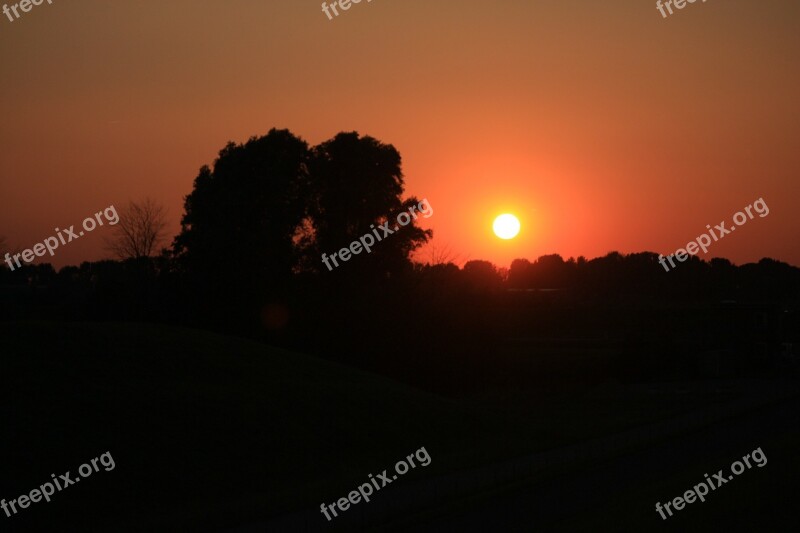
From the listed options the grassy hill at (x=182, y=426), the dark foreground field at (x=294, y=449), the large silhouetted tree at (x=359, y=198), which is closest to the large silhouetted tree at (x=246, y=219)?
the large silhouetted tree at (x=359, y=198)

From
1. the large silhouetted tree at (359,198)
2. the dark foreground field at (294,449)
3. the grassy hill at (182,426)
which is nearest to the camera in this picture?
the dark foreground field at (294,449)

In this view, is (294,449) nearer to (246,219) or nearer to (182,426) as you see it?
(182,426)

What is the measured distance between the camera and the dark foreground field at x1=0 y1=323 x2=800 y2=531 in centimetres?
1973

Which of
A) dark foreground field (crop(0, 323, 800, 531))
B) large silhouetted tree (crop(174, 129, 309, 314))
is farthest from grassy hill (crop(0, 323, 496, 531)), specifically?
large silhouetted tree (crop(174, 129, 309, 314))

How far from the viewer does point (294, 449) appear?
2678 centimetres

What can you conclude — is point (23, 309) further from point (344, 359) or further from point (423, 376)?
point (423, 376)

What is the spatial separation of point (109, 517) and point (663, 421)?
29364mm

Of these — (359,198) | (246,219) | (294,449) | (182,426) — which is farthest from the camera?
(359,198)

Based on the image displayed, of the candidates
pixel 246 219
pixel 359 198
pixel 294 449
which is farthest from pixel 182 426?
pixel 359 198

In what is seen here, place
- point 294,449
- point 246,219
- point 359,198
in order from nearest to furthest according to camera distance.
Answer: point 294,449 < point 246,219 < point 359,198

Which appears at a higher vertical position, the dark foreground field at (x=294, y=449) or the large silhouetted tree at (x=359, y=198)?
the large silhouetted tree at (x=359, y=198)

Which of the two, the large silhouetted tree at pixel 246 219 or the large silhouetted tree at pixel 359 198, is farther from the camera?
the large silhouetted tree at pixel 359 198

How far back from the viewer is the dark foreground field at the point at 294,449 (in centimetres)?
1973

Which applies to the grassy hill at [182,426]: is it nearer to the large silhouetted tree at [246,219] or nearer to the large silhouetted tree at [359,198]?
the large silhouetted tree at [246,219]
